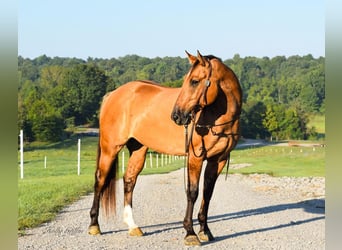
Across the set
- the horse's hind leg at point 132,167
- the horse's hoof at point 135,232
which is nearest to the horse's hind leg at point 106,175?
the horse's hind leg at point 132,167

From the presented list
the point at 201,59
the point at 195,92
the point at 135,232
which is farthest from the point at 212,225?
the point at 201,59

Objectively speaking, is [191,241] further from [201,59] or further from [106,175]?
[201,59]

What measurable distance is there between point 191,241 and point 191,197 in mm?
559

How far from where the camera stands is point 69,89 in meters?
68.3

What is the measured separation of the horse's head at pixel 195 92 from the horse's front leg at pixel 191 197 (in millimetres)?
608

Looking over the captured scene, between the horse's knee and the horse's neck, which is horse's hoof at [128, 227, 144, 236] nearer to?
the horse's knee

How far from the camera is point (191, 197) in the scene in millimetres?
6605

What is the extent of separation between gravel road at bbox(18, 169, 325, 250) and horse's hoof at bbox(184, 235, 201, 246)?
11 cm

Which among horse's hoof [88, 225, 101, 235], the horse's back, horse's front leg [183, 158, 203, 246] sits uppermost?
the horse's back

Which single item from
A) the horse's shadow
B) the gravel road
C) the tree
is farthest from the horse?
the tree

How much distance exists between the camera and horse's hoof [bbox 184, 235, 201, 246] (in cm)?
643
